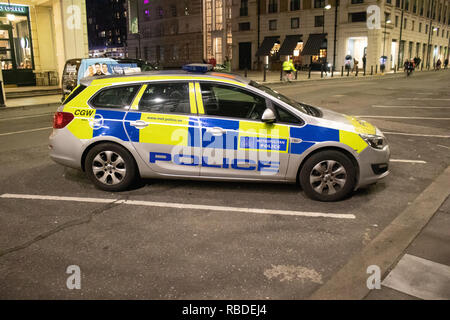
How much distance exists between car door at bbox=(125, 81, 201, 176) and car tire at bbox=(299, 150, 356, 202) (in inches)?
58.0

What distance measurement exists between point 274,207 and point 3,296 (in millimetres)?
3129

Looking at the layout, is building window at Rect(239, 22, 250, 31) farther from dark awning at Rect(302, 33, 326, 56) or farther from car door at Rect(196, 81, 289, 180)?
car door at Rect(196, 81, 289, 180)

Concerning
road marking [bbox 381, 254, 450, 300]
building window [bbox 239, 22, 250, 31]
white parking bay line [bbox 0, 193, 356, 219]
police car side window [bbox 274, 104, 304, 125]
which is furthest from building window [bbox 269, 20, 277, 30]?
road marking [bbox 381, 254, 450, 300]

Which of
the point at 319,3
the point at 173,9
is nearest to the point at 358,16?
the point at 319,3

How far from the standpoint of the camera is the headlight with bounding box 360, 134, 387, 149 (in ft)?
17.3

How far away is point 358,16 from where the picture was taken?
47.3m

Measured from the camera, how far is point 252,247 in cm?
409

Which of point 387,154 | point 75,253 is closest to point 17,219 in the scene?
point 75,253

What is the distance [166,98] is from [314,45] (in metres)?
46.4

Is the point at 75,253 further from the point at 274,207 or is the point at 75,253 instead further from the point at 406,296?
the point at 406,296

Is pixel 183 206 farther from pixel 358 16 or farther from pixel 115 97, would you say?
pixel 358 16

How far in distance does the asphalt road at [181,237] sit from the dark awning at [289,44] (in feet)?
148

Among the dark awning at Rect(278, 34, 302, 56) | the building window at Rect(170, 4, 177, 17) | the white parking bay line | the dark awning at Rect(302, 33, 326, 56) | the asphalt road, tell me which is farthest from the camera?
the building window at Rect(170, 4, 177, 17)

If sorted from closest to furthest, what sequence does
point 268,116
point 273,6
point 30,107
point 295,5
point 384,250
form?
point 384,250 < point 268,116 < point 30,107 < point 295,5 < point 273,6
